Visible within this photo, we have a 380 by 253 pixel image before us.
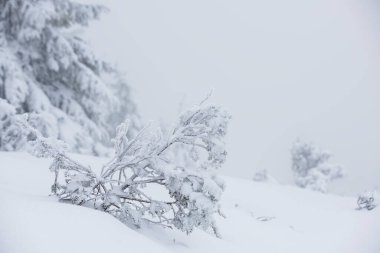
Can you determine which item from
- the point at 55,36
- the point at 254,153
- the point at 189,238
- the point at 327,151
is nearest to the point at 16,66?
the point at 55,36

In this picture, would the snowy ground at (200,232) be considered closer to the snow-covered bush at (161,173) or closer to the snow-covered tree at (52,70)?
the snow-covered bush at (161,173)

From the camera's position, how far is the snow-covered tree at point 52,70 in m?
8.82

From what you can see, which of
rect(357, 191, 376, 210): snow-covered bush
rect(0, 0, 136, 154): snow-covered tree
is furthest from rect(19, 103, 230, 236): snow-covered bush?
rect(0, 0, 136, 154): snow-covered tree

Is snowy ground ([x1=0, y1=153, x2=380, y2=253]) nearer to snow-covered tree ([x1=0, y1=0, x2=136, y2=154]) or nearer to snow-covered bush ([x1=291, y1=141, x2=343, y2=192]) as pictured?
snow-covered tree ([x1=0, y1=0, x2=136, y2=154])

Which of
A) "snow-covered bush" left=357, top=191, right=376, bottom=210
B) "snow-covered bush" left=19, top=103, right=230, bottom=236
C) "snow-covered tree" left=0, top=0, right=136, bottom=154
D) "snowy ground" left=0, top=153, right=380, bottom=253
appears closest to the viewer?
"snowy ground" left=0, top=153, right=380, bottom=253

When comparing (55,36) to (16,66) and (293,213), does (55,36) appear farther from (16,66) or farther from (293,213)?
(293,213)

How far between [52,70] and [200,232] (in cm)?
767

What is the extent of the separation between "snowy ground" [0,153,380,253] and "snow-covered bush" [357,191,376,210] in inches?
7.1

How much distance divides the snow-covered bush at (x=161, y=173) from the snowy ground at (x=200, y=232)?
0.67 ft

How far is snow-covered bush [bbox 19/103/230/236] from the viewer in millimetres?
3219

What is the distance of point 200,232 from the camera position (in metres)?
3.84

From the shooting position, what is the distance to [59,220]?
8.66 ft

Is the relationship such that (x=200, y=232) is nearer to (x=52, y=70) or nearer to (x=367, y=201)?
(x=367, y=201)

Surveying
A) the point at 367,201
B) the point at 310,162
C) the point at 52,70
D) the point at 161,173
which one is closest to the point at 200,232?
the point at 161,173
